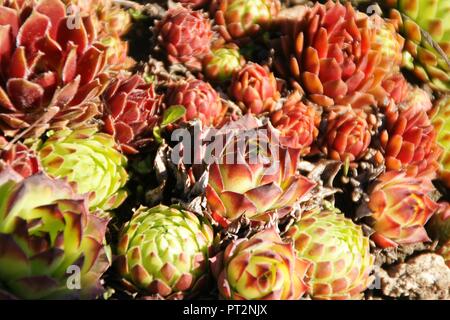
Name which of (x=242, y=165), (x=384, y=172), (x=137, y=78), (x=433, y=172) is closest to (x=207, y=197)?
(x=242, y=165)

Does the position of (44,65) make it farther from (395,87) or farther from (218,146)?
(395,87)

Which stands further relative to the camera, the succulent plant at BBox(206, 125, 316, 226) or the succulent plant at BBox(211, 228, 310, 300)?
the succulent plant at BBox(206, 125, 316, 226)

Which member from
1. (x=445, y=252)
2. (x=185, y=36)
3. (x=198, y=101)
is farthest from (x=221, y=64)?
(x=445, y=252)

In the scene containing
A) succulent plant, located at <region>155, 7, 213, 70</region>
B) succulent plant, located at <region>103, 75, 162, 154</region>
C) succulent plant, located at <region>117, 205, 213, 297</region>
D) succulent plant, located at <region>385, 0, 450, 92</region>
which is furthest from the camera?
succulent plant, located at <region>385, 0, 450, 92</region>

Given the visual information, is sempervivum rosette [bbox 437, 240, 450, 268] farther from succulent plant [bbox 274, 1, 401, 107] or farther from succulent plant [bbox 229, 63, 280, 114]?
succulent plant [bbox 229, 63, 280, 114]

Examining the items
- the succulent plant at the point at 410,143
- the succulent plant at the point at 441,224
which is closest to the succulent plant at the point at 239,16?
the succulent plant at the point at 410,143

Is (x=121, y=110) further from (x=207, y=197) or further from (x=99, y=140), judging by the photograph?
(x=207, y=197)

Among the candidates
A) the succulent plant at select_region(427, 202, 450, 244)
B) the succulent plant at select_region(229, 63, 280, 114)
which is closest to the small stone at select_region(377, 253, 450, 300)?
the succulent plant at select_region(427, 202, 450, 244)

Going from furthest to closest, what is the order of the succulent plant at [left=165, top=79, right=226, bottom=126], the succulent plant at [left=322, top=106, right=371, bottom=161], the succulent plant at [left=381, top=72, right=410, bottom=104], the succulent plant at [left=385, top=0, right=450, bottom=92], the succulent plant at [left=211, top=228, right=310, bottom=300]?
1. the succulent plant at [left=385, top=0, right=450, bottom=92]
2. the succulent plant at [left=381, top=72, right=410, bottom=104]
3. the succulent plant at [left=322, top=106, right=371, bottom=161]
4. the succulent plant at [left=165, top=79, right=226, bottom=126]
5. the succulent plant at [left=211, top=228, right=310, bottom=300]
